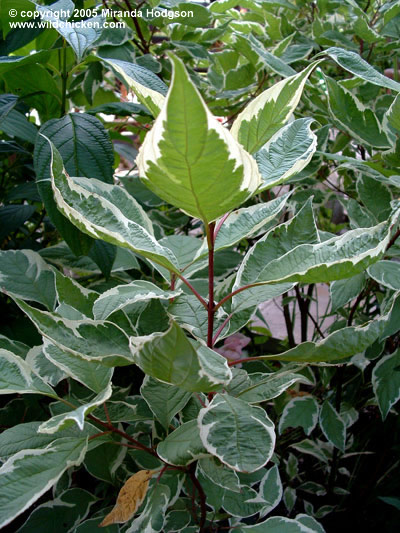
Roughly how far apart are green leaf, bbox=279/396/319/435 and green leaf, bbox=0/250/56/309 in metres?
0.43

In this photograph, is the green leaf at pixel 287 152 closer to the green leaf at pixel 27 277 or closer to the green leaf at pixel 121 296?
the green leaf at pixel 121 296

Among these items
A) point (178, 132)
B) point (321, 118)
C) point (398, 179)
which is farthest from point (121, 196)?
point (321, 118)

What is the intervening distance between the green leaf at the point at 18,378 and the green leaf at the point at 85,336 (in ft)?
0.25

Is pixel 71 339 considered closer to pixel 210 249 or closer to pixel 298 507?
pixel 210 249

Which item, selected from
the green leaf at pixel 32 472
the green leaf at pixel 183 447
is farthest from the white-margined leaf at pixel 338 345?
the green leaf at pixel 32 472

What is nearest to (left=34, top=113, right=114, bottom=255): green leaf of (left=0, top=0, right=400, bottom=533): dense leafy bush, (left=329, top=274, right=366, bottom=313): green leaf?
(left=0, top=0, right=400, bottom=533): dense leafy bush

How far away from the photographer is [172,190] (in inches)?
14.3

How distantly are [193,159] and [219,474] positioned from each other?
1.04 ft

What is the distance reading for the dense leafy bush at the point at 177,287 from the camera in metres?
0.39

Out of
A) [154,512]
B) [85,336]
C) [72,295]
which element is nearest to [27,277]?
[72,295]

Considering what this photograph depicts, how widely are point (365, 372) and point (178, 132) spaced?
2.91 ft

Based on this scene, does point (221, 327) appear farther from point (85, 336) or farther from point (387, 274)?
point (387, 274)

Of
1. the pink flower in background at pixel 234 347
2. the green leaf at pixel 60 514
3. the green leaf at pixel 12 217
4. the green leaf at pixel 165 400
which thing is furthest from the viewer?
the pink flower in background at pixel 234 347

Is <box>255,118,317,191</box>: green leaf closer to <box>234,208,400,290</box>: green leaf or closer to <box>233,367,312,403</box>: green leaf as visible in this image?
<box>234,208,400,290</box>: green leaf
